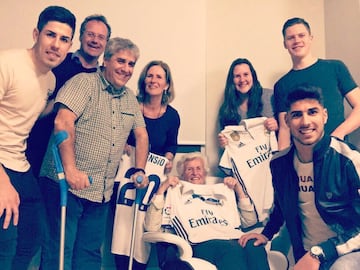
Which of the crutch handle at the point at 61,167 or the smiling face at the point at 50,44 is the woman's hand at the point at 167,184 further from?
the smiling face at the point at 50,44

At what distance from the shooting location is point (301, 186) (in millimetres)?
1999

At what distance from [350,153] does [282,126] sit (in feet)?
3.12

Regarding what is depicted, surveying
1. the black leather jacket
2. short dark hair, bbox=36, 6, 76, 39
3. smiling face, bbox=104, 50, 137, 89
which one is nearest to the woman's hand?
smiling face, bbox=104, 50, 137, 89

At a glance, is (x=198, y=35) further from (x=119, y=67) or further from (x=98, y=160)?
(x=98, y=160)

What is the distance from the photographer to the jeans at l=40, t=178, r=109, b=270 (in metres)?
1.94

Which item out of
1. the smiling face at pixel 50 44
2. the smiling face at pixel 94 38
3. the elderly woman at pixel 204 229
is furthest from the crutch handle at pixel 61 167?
the smiling face at pixel 94 38

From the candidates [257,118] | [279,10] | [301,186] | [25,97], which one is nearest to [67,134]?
[25,97]

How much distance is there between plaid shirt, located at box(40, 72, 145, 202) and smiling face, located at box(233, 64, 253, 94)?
1097 mm

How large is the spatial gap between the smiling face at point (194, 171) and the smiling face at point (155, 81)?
0.50m

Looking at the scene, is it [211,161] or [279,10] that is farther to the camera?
[279,10]

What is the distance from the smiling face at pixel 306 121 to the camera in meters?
1.94

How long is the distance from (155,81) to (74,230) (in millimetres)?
1091

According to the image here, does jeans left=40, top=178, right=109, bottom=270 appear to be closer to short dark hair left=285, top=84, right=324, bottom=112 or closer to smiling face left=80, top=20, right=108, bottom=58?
smiling face left=80, top=20, right=108, bottom=58

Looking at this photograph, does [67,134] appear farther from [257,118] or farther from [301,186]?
[257,118]
